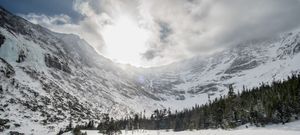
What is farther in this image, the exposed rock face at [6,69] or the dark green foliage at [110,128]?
the exposed rock face at [6,69]

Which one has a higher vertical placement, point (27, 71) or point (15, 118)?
point (27, 71)

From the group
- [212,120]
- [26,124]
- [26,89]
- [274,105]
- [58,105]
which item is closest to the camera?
[274,105]

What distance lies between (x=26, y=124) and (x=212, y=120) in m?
83.0

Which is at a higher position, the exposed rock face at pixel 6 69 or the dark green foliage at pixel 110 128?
the exposed rock face at pixel 6 69

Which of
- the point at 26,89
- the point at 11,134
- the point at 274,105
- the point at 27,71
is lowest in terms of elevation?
the point at 11,134

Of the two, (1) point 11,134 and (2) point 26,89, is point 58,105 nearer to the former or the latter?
(2) point 26,89

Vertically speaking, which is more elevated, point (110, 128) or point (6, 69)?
point (6, 69)

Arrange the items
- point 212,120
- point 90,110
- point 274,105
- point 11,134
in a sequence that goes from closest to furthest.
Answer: point 274,105 < point 11,134 < point 212,120 < point 90,110

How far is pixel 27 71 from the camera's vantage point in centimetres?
16562

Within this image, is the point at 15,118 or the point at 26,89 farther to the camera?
the point at 26,89

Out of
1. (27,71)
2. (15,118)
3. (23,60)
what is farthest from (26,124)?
(23,60)

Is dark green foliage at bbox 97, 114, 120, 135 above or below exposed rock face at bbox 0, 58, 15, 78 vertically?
below

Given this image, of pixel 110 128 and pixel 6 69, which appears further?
pixel 6 69

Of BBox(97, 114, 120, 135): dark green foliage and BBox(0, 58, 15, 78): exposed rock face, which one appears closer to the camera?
BBox(97, 114, 120, 135): dark green foliage
